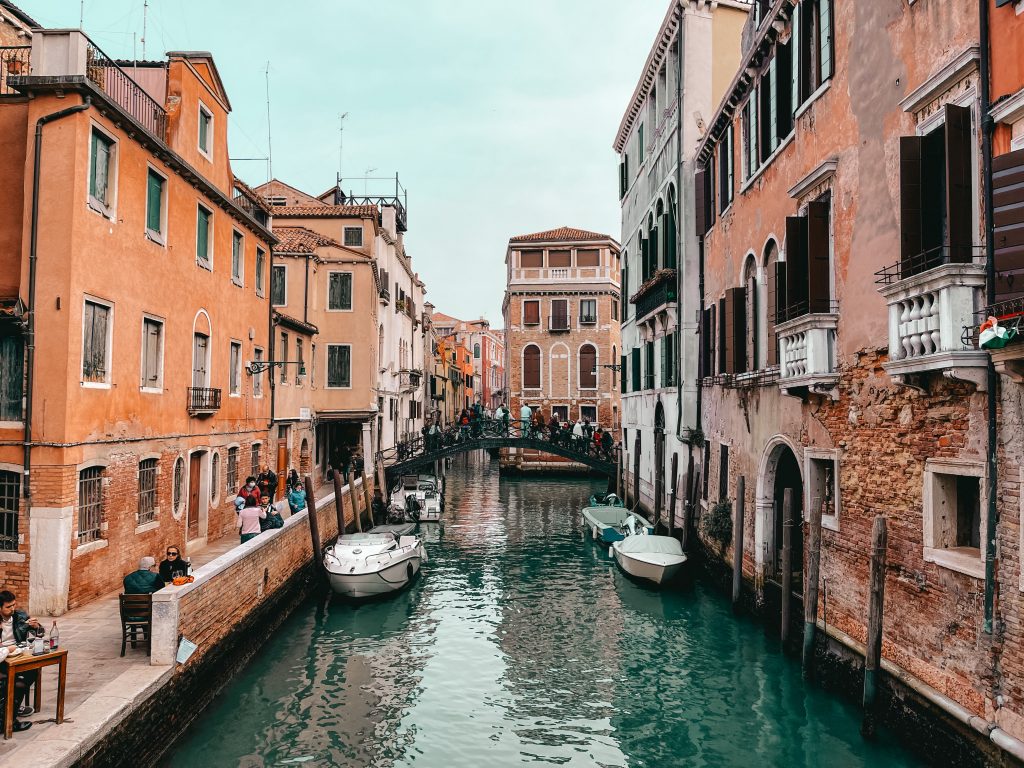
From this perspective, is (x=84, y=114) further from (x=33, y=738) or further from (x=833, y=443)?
(x=833, y=443)

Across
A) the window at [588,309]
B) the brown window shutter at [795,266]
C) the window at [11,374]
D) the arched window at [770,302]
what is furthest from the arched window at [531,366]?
the window at [11,374]

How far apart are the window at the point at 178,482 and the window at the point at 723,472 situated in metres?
9.78

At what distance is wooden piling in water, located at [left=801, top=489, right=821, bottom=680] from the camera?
9531 millimetres

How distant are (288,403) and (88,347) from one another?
10000mm

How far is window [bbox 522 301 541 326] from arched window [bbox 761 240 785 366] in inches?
1121

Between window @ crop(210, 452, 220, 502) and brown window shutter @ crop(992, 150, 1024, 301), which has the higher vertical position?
brown window shutter @ crop(992, 150, 1024, 301)

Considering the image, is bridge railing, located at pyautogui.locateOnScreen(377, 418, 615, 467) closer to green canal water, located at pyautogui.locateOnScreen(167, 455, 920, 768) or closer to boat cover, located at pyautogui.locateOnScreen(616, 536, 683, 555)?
green canal water, located at pyautogui.locateOnScreen(167, 455, 920, 768)

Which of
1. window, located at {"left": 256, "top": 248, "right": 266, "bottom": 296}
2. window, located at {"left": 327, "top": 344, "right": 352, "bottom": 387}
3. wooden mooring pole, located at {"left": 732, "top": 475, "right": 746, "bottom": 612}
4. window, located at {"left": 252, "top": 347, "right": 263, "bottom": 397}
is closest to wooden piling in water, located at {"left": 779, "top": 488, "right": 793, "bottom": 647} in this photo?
wooden mooring pole, located at {"left": 732, "top": 475, "right": 746, "bottom": 612}

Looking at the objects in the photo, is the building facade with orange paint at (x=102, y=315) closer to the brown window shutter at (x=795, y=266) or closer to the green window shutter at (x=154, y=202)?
the green window shutter at (x=154, y=202)

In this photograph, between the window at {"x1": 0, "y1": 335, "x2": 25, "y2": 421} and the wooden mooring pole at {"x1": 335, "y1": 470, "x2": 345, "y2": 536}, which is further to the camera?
the wooden mooring pole at {"x1": 335, "y1": 470, "x2": 345, "y2": 536}

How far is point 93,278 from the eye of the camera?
1055cm

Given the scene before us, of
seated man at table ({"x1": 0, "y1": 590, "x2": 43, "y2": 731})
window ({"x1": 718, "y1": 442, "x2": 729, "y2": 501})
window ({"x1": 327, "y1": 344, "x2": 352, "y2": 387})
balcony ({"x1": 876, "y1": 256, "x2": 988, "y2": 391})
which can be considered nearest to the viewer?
seated man at table ({"x1": 0, "y1": 590, "x2": 43, "y2": 731})

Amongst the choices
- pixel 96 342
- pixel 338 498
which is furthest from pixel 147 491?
pixel 338 498

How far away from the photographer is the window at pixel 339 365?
83.3ft
